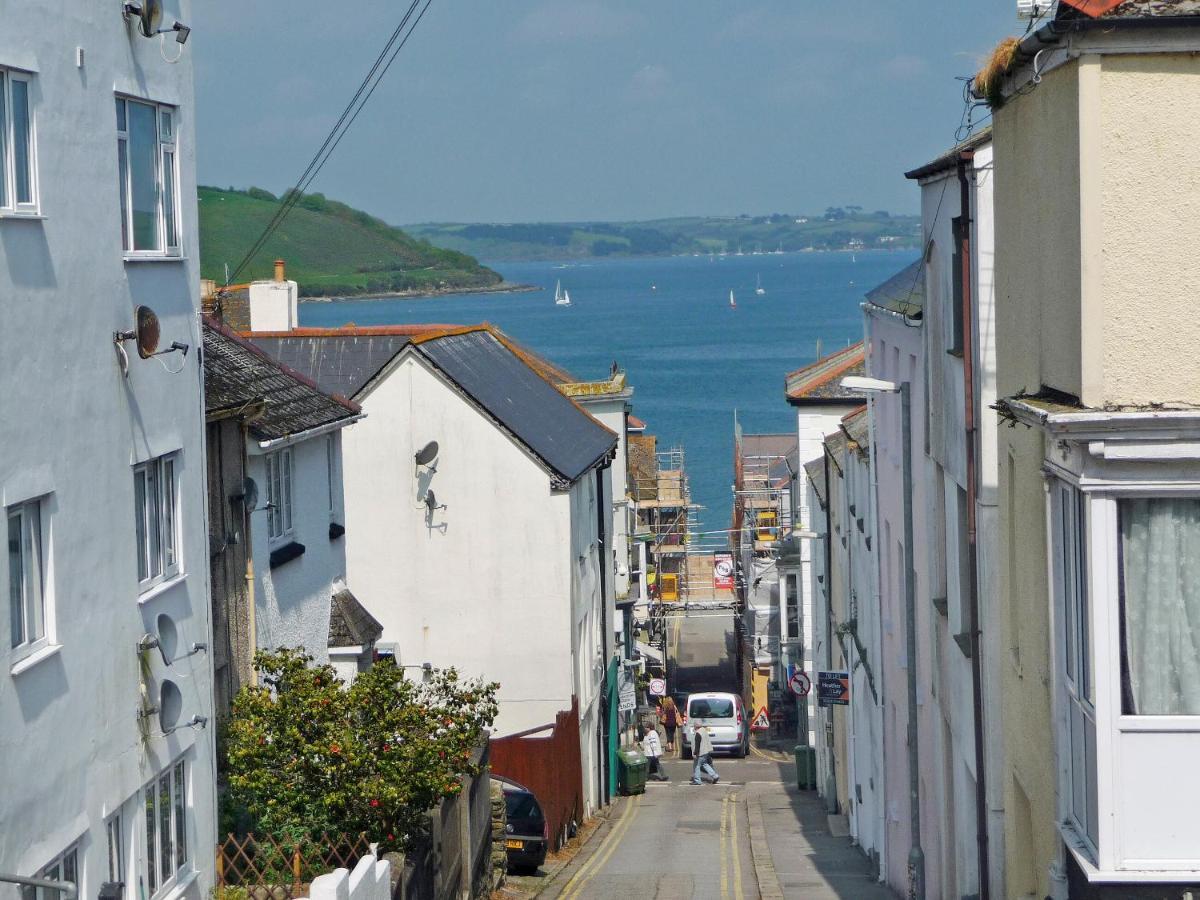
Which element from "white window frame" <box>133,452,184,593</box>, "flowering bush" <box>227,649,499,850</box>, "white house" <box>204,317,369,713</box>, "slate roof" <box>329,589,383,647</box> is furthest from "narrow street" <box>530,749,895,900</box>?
"white window frame" <box>133,452,184,593</box>

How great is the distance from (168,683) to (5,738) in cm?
309

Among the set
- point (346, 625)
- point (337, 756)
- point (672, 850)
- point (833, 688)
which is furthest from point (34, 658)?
point (833, 688)

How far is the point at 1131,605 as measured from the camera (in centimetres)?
849

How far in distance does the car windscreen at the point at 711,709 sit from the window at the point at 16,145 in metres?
39.1

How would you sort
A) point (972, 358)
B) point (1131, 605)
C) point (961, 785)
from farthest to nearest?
1. point (961, 785)
2. point (972, 358)
3. point (1131, 605)

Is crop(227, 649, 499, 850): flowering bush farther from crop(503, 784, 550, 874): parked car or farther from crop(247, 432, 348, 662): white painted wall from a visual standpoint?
crop(503, 784, 550, 874): parked car

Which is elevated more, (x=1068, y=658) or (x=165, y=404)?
(x=165, y=404)

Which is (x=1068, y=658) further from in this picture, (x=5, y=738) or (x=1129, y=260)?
(x=5, y=738)

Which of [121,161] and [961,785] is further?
[961,785]

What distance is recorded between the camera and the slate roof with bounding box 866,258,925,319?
19.4m

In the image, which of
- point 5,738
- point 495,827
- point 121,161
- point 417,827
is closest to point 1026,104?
point 121,161

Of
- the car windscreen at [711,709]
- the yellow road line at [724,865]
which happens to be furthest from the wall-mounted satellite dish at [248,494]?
the car windscreen at [711,709]

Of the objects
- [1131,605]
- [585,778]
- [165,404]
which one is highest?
[165,404]

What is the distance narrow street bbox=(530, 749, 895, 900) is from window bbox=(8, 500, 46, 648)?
11.0 metres
